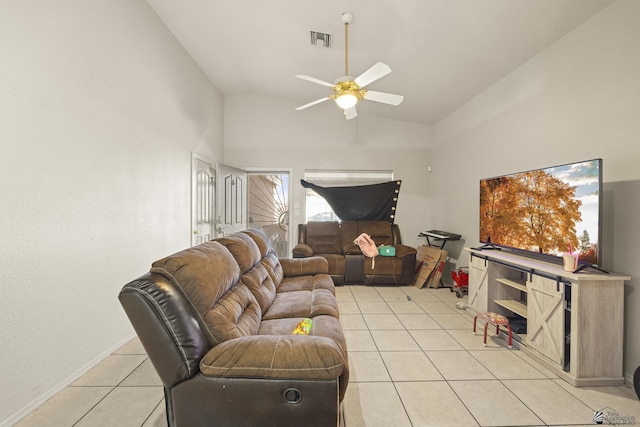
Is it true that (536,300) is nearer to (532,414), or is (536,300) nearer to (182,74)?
(532,414)

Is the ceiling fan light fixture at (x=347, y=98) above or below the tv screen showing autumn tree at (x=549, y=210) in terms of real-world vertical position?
above

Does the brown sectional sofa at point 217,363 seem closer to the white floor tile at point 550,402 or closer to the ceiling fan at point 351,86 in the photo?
the white floor tile at point 550,402

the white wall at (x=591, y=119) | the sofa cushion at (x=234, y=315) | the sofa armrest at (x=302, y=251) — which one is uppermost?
the white wall at (x=591, y=119)

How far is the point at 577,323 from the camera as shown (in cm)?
187

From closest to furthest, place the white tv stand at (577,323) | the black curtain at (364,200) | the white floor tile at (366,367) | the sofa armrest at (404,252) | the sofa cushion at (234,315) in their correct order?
the sofa cushion at (234,315) → the white tv stand at (577,323) → the white floor tile at (366,367) → the sofa armrest at (404,252) → the black curtain at (364,200)

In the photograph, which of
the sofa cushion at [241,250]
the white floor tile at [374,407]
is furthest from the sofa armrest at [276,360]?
the sofa cushion at [241,250]

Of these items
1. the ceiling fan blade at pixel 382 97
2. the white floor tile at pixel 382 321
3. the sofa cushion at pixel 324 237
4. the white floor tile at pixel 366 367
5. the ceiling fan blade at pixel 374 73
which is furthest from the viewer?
the sofa cushion at pixel 324 237

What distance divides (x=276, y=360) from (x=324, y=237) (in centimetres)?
368

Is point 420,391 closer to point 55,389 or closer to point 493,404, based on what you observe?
point 493,404

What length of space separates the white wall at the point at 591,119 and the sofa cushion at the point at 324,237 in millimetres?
2408

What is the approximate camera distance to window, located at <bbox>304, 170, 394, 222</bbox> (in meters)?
5.34

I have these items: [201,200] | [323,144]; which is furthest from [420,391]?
[323,144]

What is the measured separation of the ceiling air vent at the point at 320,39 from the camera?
2.93m

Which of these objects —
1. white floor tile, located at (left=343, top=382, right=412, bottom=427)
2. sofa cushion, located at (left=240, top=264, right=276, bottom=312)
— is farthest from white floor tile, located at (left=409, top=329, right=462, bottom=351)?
sofa cushion, located at (left=240, top=264, right=276, bottom=312)
